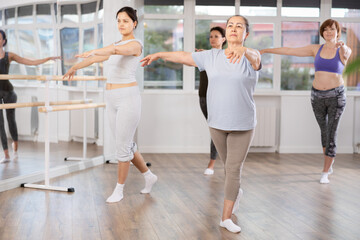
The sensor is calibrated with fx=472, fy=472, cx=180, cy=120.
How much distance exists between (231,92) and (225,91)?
4 centimetres

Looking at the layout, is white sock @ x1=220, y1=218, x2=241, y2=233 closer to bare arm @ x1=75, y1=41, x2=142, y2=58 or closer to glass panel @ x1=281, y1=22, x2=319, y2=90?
bare arm @ x1=75, y1=41, x2=142, y2=58

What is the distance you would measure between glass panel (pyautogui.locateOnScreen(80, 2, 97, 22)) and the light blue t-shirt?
2.73 meters

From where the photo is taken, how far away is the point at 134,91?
12.0ft

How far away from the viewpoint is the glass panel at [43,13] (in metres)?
4.55

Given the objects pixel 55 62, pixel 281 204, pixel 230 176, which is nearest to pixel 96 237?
pixel 230 176

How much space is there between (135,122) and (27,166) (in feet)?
4.68

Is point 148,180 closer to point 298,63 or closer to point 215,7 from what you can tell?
point 215,7

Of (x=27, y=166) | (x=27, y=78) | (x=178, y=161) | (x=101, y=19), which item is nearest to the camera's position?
(x=27, y=78)

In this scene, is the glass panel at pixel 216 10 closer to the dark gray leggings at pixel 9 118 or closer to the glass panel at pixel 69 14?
the glass panel at pixel 69 14

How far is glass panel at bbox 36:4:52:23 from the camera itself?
4554 mm

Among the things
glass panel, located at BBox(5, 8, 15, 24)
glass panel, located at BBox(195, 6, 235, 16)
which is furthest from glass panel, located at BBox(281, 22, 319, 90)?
glass panel, located at BBox(5, 8, 15, 24)

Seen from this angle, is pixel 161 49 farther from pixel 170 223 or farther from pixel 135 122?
pixel 170 223

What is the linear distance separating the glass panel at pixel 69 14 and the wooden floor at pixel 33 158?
1306 mm

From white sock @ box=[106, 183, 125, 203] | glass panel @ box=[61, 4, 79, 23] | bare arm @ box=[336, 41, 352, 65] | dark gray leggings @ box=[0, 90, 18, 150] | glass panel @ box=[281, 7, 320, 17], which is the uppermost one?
glass panel @ box=[281, 7, 320, 17]
